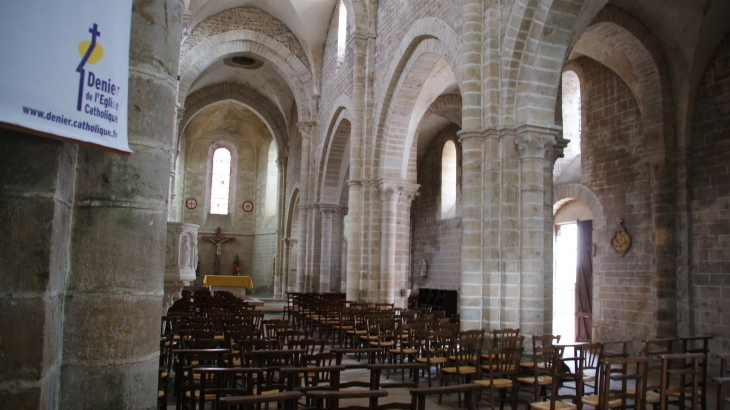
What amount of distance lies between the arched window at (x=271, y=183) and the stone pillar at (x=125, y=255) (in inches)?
1212

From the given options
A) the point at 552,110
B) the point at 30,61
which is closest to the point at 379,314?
the point at 552,110

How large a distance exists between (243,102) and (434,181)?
37.6 ft

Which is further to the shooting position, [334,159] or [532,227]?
[334,159]

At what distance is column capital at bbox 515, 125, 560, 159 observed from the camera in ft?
29.1

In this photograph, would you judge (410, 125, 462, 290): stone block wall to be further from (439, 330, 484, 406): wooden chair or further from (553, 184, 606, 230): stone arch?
(439, 330, 484, 406): wooden chair

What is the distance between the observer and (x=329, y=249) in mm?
21703

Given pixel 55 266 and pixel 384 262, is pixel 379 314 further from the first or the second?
pixel 55 266

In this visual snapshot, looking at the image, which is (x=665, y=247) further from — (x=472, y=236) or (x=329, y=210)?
(x=329, y=210)

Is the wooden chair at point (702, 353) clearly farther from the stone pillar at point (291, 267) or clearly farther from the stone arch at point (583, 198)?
the stone pillar at point (291, 267)

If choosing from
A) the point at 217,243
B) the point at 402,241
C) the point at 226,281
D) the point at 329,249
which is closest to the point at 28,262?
the point at 402,241

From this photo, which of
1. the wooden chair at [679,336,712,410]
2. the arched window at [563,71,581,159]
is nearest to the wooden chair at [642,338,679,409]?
the wooden chair at [679,336,712,410]

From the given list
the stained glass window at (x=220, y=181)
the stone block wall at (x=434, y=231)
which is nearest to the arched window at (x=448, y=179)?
the stone block wall at (x=434, y=231)

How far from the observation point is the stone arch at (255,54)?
2159 centimetres

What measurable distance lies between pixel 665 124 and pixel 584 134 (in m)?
2.86
